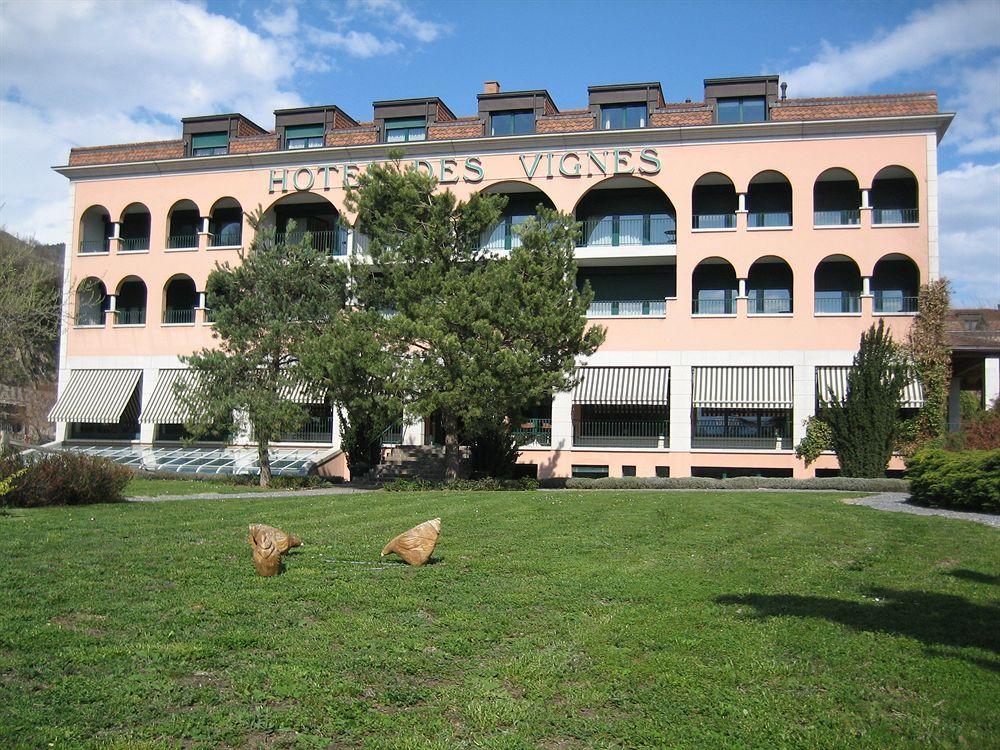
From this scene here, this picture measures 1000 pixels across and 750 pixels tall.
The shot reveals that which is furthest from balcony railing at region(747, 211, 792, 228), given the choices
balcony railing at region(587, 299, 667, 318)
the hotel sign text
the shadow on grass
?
the shadow on grass

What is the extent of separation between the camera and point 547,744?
5086 millimetres

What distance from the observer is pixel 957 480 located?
717 inches

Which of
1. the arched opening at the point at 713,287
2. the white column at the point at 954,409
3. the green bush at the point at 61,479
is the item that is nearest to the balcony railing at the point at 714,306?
the arched opening at the point at 713,287

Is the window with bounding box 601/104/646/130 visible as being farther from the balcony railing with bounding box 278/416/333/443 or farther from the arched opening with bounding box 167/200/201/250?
the arched opening with bounding box 167/200/201/250

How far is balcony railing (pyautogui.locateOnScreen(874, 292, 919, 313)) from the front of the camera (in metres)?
32.7

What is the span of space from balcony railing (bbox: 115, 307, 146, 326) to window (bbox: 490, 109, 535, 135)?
18.1m

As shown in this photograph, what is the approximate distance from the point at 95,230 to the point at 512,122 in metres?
20.6

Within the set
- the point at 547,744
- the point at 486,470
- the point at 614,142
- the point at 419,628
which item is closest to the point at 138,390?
the point at 486,470

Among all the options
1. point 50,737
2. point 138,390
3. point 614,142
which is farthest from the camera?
point 138,390

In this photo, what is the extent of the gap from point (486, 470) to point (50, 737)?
23842 mm

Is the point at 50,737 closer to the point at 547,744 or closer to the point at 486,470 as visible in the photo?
the point at 547,744

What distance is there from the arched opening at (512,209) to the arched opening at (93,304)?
701 inches

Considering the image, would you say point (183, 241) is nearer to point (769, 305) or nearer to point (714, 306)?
point (714, 306)

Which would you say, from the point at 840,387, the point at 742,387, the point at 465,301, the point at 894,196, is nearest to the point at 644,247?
the point at 742,387
